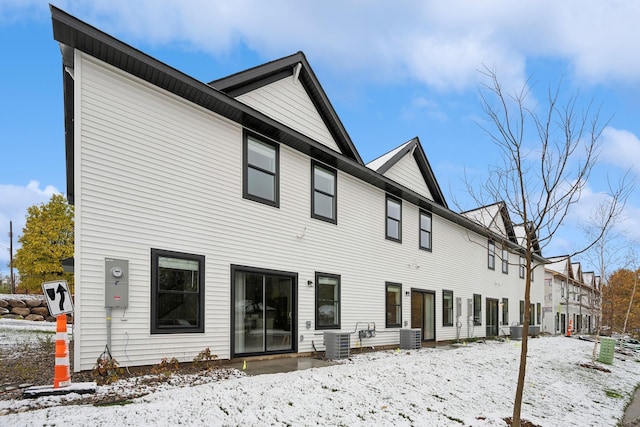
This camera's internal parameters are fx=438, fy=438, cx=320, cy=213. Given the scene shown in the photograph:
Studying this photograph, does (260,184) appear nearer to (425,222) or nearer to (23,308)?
(425,222)

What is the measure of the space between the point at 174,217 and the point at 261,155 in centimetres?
309

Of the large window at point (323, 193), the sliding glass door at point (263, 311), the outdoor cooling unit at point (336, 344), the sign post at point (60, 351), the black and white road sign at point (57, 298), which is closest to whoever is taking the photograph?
the sign post at point (60, 351)

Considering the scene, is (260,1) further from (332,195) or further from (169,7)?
(332,195)

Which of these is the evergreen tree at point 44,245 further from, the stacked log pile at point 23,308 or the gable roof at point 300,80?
the gable roof at point 300,80

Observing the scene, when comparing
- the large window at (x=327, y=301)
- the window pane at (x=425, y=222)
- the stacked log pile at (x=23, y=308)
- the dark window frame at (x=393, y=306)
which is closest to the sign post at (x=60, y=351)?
the large window at (x=327, y=301)

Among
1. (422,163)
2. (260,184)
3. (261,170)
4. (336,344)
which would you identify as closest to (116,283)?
(260,184)

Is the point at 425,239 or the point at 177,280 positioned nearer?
the point at 177,280

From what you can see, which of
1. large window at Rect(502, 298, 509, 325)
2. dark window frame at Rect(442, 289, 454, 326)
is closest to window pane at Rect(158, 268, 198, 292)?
dark window frame at Rect(442, 289, 454, 326)

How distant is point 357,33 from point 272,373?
9152 millimetres

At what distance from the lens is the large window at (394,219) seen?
1650 centimetres

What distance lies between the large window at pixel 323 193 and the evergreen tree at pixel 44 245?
1993 cm

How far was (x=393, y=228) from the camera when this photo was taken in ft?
54.9

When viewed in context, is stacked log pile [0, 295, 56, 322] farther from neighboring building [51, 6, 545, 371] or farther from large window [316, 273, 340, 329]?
large window [316, 273, 340, 329]

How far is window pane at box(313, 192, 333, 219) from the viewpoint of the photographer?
13.1m
